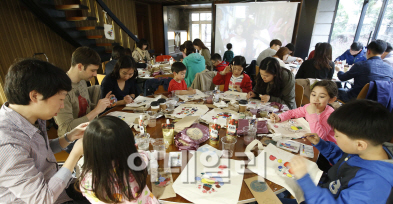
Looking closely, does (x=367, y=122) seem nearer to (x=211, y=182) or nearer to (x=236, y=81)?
(x=211, y=182)

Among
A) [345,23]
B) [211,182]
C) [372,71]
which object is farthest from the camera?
[345,23]

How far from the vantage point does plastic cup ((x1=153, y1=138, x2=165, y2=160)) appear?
1.18 m

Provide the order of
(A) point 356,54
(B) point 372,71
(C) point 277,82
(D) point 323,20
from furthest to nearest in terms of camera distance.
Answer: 1. (D) point 323,20
2. (A) point 356,54
3. (B) point 372,71
4. (C) point 277,82

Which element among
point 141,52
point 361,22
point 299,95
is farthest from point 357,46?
point 141,52

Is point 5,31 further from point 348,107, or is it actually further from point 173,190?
point 348,107

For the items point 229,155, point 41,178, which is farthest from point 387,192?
point 41,178

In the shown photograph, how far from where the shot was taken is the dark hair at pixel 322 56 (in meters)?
2.98

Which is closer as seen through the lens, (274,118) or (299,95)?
(274,118)

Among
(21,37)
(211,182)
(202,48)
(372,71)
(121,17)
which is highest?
(121,17)

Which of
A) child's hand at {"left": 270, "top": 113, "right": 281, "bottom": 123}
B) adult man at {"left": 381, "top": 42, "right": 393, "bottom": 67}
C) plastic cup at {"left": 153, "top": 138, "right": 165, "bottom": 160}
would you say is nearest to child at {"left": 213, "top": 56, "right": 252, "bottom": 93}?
child's hand at {"left": 270, "top": 113, "right": 281, "bottom": 123}

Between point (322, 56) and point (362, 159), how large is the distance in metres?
2.73

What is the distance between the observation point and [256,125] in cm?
150

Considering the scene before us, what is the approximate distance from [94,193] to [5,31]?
15.5 ft

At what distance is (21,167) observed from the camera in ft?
2.61
